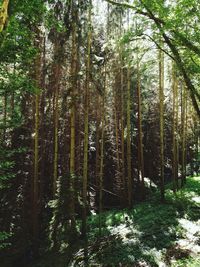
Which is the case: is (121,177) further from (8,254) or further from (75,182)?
(8,254)

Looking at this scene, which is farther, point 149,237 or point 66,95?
point 66,95

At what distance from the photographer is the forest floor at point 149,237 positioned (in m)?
10.4

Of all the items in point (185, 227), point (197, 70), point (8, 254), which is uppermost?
point (197, 70)

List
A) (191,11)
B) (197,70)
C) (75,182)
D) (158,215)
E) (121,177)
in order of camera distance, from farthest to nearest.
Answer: (121,177) → (158,215) → (75,182) → (197,70) → (191,11)

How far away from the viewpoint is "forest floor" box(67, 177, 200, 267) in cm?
1042

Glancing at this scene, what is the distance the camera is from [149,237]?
12.1 meters

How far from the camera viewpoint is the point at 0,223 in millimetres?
13047

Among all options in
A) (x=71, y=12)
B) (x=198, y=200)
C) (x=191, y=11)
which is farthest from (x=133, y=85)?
(x=191, y=11)

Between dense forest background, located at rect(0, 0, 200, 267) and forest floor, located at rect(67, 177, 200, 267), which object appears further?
forest floor, located at rect(67, 177, 200, 267)

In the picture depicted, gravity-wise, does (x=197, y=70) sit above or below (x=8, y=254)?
above

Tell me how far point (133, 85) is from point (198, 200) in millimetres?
10147

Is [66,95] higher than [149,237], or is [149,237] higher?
[66,95]

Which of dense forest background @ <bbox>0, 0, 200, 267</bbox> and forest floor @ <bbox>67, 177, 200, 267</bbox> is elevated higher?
dense forest background @ <bbox>0, 0, 200, 267</bbox>

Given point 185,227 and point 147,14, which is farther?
point 185,227
